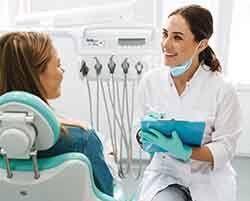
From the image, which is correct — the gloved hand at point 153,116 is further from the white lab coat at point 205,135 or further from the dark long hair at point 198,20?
the dark long hair at point 198,20

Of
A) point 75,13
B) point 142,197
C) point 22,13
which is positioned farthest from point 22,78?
point 22,13

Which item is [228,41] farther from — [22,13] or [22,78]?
[22,78]

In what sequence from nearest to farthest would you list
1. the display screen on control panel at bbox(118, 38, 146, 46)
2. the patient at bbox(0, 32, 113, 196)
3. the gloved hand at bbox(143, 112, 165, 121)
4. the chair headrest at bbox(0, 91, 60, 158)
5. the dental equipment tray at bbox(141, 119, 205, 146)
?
the chair headrest at bbox(0, 91, 60, 158) < the patient at bbox(0, 32, 113, 196) < the dental equipment tray at bbox(141, 119, 205, 146) < the gloved hand at bbox(143, 112, 165, 121) < the display screen on control panel at bbox(118, 38, 146, 46)

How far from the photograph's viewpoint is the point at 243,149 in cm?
322

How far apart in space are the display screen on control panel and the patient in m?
1.05

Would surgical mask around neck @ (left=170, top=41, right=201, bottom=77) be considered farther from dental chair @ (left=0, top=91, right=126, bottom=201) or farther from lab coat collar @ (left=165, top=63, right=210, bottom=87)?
dental chair @ (left=0, top=91, right=126, bottom=201)

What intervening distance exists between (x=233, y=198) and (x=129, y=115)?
1433mm

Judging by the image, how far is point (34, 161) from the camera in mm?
1133

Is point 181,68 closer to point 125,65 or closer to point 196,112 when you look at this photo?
point 196,112

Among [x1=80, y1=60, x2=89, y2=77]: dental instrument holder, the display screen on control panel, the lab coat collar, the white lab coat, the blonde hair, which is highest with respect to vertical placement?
the blonde hair

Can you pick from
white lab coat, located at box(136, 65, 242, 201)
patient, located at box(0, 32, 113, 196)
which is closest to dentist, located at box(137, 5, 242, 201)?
white lab coat, located at box(136, 65, 242, 201)

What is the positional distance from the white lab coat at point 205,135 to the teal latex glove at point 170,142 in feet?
0.41

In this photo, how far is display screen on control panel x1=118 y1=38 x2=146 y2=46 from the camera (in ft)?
7.66

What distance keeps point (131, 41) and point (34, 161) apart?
1344 millimetres
